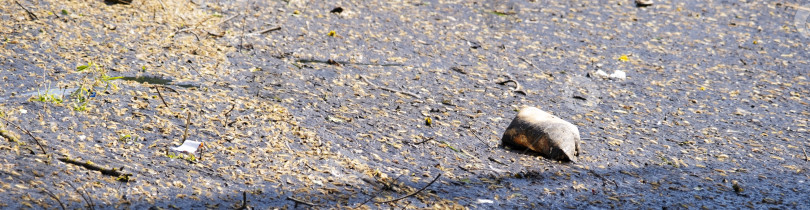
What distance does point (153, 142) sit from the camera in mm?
3191

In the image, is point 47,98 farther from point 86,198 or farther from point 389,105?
point 389,105

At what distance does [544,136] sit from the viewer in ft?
12.1

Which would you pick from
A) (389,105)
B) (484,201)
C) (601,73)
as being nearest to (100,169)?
(484,201)

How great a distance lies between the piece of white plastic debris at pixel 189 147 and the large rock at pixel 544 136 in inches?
65.4

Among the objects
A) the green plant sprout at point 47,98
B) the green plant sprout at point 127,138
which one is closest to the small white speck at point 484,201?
the green plant sprout at point 127,138

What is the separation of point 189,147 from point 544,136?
71.6 inches

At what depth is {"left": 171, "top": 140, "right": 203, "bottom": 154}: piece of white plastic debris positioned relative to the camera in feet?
10.3

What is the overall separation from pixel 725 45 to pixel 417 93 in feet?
10.8

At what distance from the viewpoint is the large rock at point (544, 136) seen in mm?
3654

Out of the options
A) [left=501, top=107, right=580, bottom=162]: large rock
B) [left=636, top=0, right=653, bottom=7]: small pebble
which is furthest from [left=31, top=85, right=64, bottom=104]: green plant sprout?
[left=636, top=0, right=653, bottom=7]: small pebble

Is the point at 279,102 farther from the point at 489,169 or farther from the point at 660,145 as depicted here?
the point at 660,145

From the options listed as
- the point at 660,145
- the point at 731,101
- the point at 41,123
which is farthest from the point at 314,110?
the point at 731,101

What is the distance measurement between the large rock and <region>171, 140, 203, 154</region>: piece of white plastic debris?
1660mm

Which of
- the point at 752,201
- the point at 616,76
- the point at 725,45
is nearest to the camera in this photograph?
the point at 752,201
